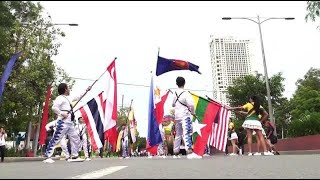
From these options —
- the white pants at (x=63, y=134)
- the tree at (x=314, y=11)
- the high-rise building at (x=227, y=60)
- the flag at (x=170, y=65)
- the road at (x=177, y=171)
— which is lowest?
the road at (x=177, y=171)

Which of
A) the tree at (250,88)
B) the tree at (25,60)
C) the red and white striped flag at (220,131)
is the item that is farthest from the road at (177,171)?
the tree at (250,88)

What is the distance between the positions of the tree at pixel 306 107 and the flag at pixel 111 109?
34.3ft

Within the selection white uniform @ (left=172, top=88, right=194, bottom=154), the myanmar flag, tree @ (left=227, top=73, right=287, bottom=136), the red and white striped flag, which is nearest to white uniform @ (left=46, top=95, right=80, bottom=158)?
white uniform @ (left=172, top=88, right=194, bottom=154)

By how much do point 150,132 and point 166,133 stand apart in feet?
10.7

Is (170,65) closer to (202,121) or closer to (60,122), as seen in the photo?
(202,121)

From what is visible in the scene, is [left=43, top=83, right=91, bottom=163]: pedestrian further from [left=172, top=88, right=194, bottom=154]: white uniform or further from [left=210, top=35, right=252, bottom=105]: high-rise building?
[left=210, top=35, right=252, bottom=105]: high-rise building

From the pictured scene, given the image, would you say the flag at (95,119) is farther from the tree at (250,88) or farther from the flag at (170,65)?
the tree at (250,88)

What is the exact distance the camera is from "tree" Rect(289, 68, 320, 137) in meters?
21.3

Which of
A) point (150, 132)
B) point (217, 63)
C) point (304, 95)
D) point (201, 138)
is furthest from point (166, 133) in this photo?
point (304, 95)

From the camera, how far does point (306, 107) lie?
51.4 metres

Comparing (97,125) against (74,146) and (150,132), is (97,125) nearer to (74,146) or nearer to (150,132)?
(150,132)

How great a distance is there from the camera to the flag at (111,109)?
1404 cm

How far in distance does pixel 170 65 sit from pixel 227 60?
29742mm

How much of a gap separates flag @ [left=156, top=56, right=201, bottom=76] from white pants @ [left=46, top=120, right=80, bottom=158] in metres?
4.24
